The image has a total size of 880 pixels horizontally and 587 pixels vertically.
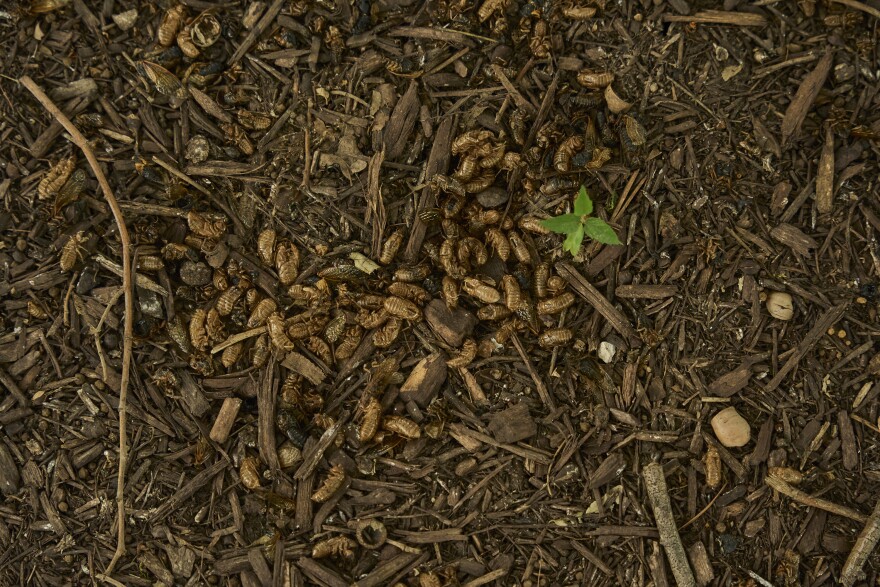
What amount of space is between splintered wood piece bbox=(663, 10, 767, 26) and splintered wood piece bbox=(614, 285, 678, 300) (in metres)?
1.60

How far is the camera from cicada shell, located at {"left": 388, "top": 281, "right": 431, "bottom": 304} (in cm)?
335

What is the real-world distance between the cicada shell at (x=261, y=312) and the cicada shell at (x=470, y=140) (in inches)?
57.5

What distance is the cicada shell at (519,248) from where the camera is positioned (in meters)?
3.33

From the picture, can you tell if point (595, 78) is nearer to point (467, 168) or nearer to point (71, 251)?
point (467, 168)

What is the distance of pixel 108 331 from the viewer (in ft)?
11.6

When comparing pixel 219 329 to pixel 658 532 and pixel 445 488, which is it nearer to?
pixel 445 488

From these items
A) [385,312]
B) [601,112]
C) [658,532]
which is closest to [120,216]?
[385,312]

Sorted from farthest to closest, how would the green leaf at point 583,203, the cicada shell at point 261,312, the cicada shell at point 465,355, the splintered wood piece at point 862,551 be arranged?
the cicada shell at point 261,312, the cicada shell at point 465,355, the splintered wood piece at point 862,551, the green leaf at point 583,203

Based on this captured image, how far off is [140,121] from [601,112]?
9.44 ft

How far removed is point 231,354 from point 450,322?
53.3 inches

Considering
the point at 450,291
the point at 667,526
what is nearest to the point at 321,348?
the point at 450,291

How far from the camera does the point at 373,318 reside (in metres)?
3.37

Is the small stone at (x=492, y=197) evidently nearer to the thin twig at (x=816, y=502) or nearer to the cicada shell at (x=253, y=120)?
the cicada shell at (x=253, y=120)

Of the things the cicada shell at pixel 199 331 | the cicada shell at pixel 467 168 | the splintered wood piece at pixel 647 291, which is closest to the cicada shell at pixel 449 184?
the cicada shell at pixel 467 168
